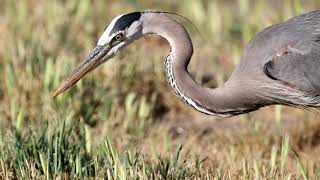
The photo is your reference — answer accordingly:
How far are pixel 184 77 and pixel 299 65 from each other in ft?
2.10

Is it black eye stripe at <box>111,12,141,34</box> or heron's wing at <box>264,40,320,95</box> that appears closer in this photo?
black eye stripe at <box>111,12,141,34</box>

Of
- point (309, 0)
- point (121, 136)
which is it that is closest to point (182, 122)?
point (121, 136)

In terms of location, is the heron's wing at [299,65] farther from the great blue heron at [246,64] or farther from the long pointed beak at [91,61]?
the long pointed beak at [91,61]

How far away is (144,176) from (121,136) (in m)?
1.56

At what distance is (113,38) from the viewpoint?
4535mm

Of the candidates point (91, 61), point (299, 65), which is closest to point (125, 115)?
point (91, 61)

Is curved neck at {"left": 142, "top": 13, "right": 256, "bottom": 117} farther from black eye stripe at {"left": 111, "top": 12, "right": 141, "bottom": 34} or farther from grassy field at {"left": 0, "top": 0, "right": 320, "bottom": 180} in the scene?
grassy field at {"left": 0, "top": 0, "right": 320, "bottom": 180}

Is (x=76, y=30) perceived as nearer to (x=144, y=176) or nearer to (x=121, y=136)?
(x=121, y=136)

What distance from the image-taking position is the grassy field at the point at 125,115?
443 centimetres

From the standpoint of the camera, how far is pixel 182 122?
6.45m

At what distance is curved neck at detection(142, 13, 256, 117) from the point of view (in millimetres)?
4488

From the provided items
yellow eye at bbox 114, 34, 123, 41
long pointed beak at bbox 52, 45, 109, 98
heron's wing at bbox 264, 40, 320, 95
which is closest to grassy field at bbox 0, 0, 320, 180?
long pointed beak at bbox 52, 45, 109, 98

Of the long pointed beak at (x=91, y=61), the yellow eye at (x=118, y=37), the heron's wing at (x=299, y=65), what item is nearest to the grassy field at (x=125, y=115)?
the long pointed beak at (x=91, y=61)

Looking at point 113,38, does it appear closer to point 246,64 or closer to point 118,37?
point 118,37
